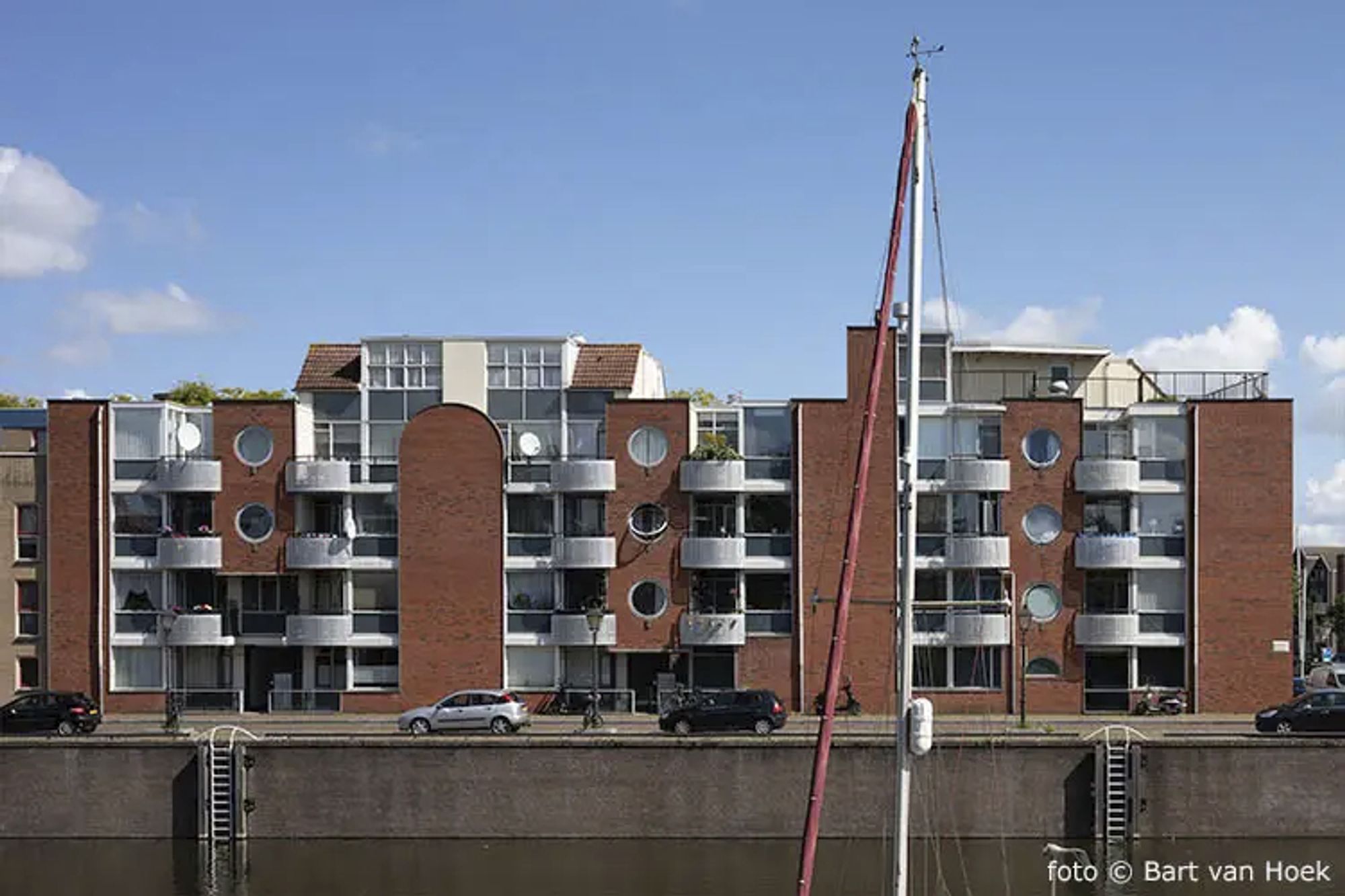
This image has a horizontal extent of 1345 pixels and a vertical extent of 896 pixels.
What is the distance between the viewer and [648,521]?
65.2m

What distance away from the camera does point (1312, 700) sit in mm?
54281

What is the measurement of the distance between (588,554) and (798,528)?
297 inches

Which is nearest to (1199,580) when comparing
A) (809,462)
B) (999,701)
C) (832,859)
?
(999,701)

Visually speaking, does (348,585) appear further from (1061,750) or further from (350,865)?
(1061,750)

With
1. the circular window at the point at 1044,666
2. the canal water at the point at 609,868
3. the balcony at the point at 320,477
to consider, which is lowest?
the canal water at the point at 609,868

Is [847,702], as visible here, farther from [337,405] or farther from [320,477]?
[337,405]

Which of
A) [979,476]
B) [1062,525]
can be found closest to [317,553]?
[979,476]

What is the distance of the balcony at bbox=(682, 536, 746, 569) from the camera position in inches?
2525

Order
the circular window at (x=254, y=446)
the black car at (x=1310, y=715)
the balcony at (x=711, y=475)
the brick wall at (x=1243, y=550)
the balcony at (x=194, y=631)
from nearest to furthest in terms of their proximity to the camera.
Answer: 1. the black car at (x=1310, y=715)
2. the brick wall at (x=1243, y=550)
3. the balcony at (x=711, y=475)
4. the balcony at (x=194, y=631)
5. the circular window at (x=254, y=446)

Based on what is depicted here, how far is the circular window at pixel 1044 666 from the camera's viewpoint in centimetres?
6384

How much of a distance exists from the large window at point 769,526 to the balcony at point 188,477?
19404mm

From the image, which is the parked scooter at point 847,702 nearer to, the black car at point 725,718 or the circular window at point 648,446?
the black car at point 725,718

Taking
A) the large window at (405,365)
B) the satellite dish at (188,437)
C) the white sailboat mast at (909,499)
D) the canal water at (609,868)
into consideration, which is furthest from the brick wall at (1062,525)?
the white sailboat mast at (909,499)

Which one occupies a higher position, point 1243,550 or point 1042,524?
point 1042,524
